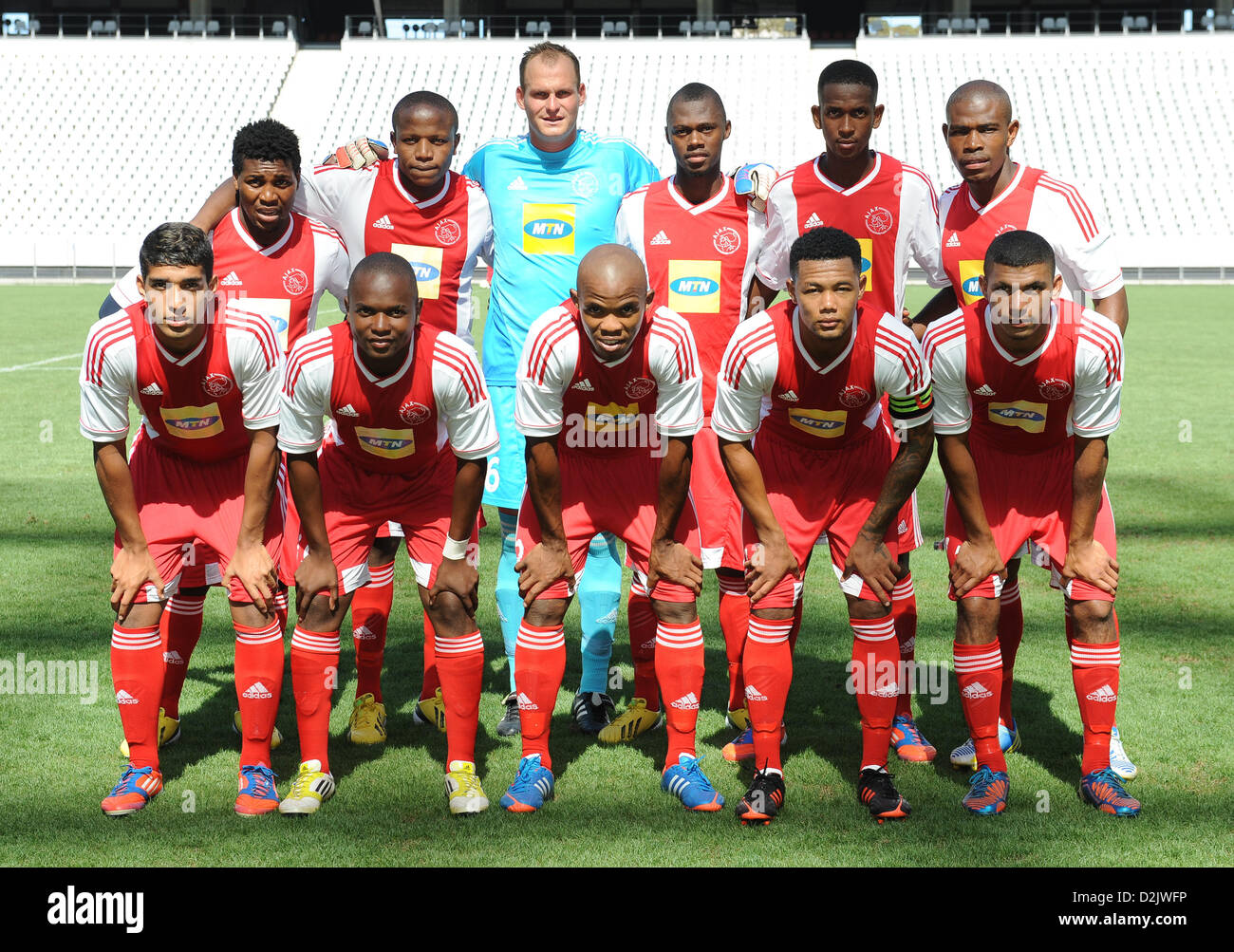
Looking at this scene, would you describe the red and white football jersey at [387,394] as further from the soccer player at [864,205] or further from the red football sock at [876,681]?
the soccer player at [864,205]

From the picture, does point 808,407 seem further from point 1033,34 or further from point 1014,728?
point 1033,34

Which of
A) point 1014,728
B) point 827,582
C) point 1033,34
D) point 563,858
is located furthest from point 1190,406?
point 1033,34

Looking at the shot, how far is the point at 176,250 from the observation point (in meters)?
4.19

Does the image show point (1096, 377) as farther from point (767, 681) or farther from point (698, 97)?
point (698, 97)

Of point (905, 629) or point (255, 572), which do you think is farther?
point (905, 629)

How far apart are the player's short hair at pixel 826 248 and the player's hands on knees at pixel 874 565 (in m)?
0.95

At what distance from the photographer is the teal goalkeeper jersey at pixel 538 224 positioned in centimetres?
547

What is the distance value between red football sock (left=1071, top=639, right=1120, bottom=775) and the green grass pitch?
0.61 ft

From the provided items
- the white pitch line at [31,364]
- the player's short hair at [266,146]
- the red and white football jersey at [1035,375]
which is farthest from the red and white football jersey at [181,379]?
the white pitch line at [31,364]

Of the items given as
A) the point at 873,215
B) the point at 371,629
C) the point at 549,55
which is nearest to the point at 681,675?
the point at 371,629

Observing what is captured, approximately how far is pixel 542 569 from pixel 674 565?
0.47 meters

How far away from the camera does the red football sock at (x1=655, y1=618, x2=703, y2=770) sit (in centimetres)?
447

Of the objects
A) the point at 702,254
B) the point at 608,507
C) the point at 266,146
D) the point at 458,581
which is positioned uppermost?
the point at 266,146

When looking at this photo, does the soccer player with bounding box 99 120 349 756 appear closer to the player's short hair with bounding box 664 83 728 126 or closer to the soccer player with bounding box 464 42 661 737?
the soccer player with bounding box 464 42 661 737
